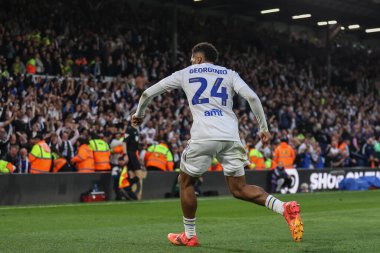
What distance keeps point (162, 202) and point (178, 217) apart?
5.03m

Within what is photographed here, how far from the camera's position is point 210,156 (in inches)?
333

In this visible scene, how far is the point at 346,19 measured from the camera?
44.0 m

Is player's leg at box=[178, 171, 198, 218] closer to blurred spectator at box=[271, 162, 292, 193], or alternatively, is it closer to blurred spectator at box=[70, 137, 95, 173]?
blurred spectator at box=[70, 137, 95, 173]

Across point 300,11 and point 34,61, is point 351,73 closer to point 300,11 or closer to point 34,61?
point 300,11

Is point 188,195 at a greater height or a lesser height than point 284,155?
greater

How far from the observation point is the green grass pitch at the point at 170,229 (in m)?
8.38

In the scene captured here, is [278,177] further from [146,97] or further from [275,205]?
[146,97]

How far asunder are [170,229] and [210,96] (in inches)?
124

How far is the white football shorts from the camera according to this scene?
838 cm

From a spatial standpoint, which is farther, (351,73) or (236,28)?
(351,73)

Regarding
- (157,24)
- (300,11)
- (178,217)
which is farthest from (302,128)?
(178,217)

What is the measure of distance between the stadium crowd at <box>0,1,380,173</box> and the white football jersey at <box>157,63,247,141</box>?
1084cm

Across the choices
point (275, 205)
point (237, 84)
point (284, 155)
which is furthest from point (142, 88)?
point (275, 205)

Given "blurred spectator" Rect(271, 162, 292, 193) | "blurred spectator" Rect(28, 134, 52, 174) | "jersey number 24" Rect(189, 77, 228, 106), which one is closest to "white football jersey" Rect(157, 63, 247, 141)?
"jersey number 24" Rect(189, 77, 228, 106)
